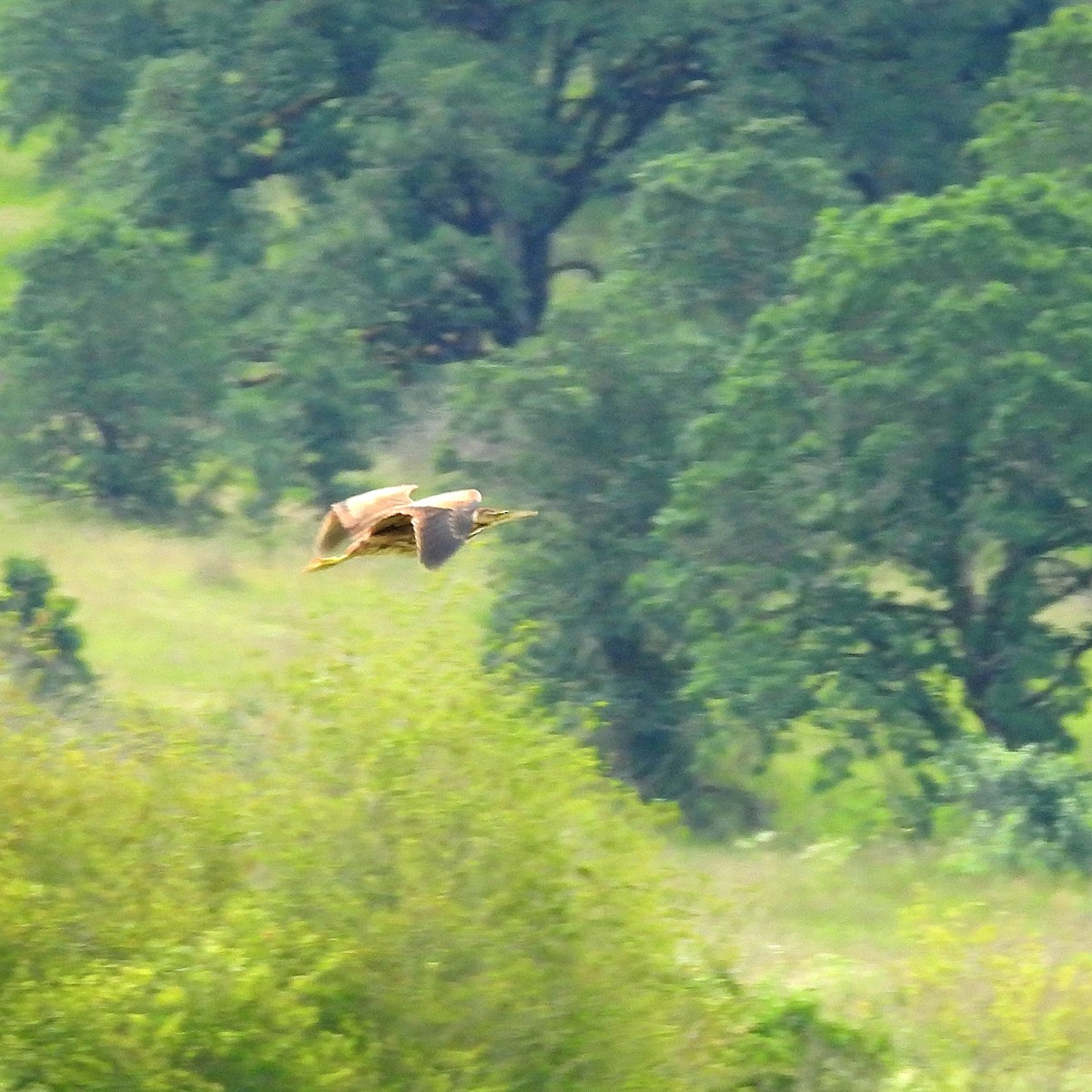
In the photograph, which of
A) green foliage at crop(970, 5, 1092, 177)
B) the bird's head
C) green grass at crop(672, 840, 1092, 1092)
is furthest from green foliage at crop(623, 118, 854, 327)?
the bird's head

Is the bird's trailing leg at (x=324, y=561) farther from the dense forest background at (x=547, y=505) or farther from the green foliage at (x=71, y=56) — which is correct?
the green foliage at (x=71, y=56)

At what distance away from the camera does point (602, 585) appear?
33750mm

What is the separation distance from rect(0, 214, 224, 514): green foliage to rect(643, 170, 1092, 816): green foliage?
9.60m

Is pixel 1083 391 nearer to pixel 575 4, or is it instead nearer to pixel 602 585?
pixel 602 585

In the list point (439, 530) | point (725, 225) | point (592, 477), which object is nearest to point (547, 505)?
point (592, 477)

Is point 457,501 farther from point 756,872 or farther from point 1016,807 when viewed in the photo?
point 1016,807

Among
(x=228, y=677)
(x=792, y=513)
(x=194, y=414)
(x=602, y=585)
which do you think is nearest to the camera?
(x=228, y=677)

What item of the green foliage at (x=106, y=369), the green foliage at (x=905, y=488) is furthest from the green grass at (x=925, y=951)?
the green foliage at (x=106, y=369)

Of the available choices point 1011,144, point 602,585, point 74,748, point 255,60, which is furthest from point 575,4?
point 74,748

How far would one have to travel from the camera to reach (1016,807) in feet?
92.4

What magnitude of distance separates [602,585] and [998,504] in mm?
5566

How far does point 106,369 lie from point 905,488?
12.9m

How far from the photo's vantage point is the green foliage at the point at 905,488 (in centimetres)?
3045

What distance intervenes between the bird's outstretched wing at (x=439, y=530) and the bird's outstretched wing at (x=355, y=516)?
18 centimetres
